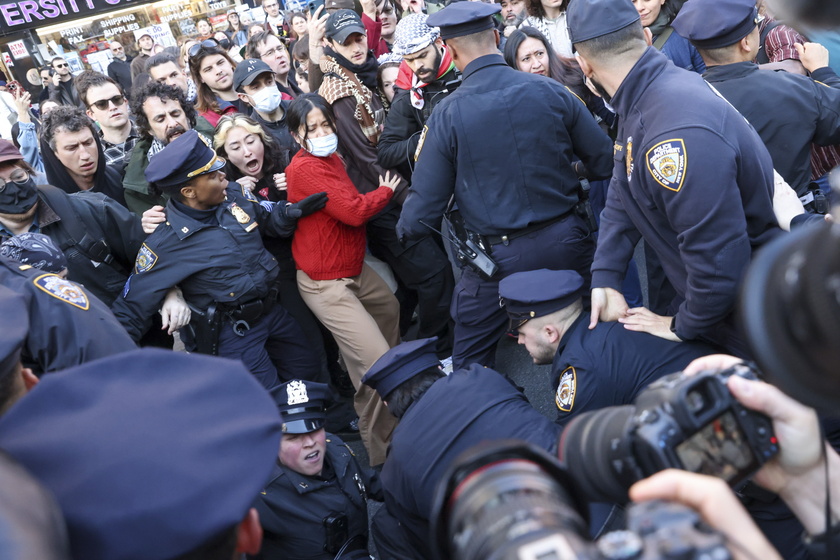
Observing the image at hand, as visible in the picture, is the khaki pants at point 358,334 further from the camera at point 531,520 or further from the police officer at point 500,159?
the camera at point 531,520

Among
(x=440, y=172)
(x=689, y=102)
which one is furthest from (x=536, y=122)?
(x=689, y=102)

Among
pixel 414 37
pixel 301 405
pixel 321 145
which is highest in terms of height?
pixel 414 37

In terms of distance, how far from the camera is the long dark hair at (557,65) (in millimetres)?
4234

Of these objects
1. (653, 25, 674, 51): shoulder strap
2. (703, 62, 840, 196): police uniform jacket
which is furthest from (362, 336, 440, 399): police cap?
(653, 25, 674, 51): shoulder strap

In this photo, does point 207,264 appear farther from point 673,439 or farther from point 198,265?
point 673,439

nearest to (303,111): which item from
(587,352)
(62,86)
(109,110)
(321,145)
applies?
(321,145)

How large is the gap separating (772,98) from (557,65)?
1.66 m

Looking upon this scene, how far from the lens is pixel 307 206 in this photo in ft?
11.8

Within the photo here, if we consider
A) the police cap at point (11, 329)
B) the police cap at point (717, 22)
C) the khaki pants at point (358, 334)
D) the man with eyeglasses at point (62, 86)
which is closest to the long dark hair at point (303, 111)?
the khaki pants at point (358, 334)

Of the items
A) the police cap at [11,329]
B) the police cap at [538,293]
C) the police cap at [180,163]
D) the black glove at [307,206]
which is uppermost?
the police cap at [11,329]

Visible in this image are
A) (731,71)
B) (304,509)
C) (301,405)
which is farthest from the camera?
(731,71)

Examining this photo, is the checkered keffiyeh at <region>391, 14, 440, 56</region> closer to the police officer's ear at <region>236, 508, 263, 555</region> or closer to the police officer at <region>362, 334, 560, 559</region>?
the police officer at <region>362, 334, 560, 559</region>

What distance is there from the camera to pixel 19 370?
60.3 inches

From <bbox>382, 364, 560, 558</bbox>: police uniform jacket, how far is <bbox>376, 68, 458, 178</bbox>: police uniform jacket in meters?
1.90
